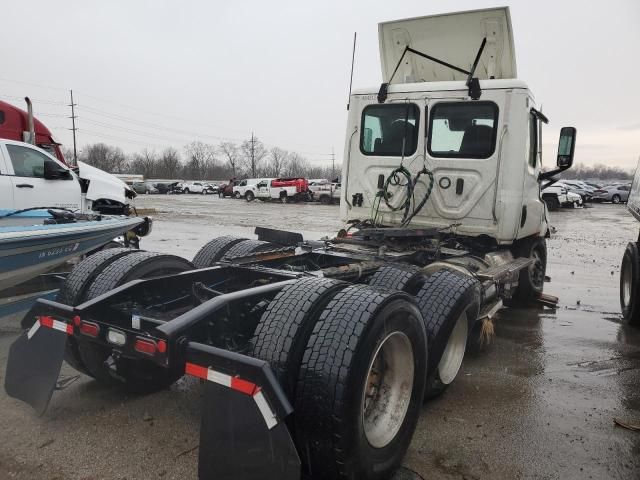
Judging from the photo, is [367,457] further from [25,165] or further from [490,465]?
[25,165]

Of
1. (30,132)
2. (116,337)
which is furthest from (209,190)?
(116,337)

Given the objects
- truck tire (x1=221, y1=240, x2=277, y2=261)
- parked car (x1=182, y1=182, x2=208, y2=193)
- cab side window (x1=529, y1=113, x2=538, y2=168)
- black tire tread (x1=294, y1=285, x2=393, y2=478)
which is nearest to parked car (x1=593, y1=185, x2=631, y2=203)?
parked car (x1=182, y1=182, x2=208, y2=193)

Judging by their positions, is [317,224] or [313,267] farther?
[317,224]

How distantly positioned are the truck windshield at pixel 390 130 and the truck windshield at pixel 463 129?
0.77 feet

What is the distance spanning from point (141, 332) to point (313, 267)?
88.7 inches

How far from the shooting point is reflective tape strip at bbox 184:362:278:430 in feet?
7.09

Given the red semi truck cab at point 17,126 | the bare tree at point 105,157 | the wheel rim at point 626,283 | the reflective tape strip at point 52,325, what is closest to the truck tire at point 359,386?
the reflective tape strip at point 52,325

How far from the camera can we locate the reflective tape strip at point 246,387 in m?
2.16

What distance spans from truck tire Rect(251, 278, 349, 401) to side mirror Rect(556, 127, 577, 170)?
4.57m

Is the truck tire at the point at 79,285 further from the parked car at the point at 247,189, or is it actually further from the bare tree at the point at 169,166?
the bare tree at the point at 169,166

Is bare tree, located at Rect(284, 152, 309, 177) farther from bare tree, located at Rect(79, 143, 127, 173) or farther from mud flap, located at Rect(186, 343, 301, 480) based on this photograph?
mud flap, located at Rect(186, 343, 301, 480)

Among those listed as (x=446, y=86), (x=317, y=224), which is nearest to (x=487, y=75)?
(x=446, y=86)

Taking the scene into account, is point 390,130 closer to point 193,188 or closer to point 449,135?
point 449,135

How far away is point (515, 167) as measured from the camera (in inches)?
219
